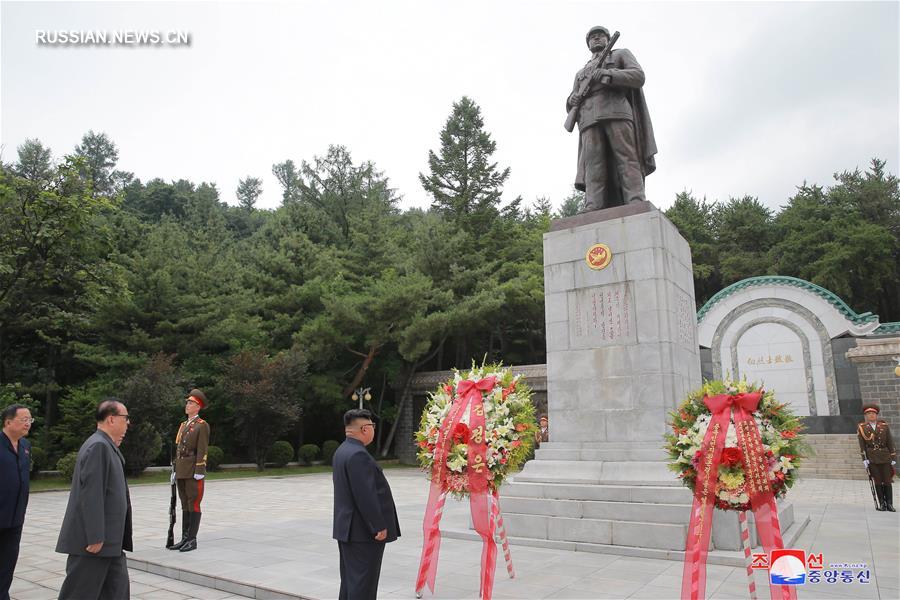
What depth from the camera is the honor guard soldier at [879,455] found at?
10023 millimetres


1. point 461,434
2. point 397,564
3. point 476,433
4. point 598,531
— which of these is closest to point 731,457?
point 476,433

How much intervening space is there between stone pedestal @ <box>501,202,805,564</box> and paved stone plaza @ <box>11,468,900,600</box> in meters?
0.44

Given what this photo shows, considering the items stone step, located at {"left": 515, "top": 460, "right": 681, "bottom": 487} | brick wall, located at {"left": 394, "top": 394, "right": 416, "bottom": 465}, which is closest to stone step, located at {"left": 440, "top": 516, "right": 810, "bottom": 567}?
stone step, located at {"left": 515, "top": 460, "right": 681, "bottom": 487}

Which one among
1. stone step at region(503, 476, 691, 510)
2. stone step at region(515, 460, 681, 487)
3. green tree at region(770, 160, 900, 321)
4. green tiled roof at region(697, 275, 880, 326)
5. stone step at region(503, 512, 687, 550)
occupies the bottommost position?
stone step at region(503, 512, 687, 550)

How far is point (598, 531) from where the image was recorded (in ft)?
21.5

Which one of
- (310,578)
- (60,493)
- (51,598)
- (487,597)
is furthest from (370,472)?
(60,493)

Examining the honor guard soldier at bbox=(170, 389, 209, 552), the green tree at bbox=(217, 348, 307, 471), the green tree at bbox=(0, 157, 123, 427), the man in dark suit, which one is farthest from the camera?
the green tree at bbox=(217, 348, 307, 471)

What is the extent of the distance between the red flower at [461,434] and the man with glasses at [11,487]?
3.29m

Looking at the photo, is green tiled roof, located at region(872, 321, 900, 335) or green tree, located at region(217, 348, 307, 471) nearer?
green tiled roof, located at region(872, 321, 900, 335)

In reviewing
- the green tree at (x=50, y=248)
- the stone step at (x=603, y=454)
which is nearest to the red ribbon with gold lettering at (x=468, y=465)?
the stone step at (x=603, y=454)

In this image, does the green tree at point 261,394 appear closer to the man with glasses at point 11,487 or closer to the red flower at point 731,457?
the man with glasses at point 11,487

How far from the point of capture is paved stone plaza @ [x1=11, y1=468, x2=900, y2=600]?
509 cm

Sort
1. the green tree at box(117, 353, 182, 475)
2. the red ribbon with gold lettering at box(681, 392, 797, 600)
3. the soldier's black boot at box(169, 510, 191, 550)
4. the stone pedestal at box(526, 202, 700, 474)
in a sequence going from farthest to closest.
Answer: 1. the green tree at box(117, 353, 182, 475)
2. the stone pedestal at box(526, 202, 700, 474)
3. the soldier's black boot at box(169, 510, 191, 550)
4. the red ribbon with gold lettering at box(681, 392, 797, 600)

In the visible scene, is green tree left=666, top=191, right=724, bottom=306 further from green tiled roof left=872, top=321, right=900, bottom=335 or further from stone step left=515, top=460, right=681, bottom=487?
stone step left=515, top=460, right=681, bottom=487
